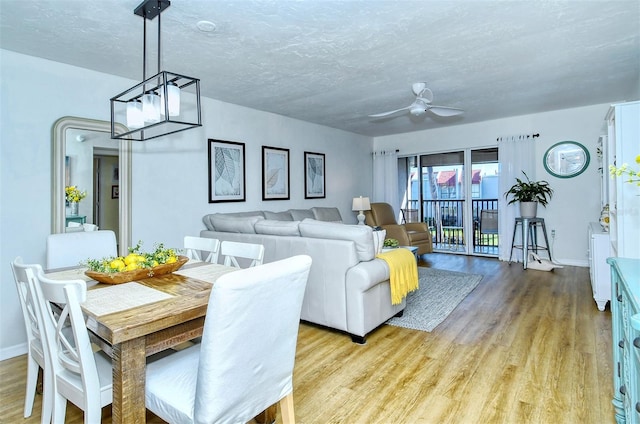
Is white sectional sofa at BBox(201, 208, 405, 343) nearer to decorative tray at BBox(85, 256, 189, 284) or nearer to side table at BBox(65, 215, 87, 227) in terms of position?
decorative tray at BBox(85, 256, 189, 284)

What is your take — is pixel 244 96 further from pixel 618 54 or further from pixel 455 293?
pixel 618 54

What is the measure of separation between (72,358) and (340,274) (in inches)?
69.7

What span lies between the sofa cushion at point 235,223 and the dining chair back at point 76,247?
4.05ft

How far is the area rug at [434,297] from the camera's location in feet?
10.3

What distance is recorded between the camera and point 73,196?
10.1 ft

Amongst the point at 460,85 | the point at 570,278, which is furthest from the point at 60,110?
the point at 570,278

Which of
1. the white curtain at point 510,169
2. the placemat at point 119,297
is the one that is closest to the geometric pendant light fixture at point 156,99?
the placemat at point 119,297

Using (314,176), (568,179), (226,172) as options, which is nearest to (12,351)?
(226,172)

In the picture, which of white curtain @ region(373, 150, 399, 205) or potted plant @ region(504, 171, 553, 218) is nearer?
potted plant @ region(504, 171, 553, 218)

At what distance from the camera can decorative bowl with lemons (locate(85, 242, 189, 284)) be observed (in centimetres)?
180

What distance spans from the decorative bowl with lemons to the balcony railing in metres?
5.56

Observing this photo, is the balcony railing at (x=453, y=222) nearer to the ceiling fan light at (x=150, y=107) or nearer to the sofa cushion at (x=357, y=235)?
the sofa cushion at (x=357, y=235)

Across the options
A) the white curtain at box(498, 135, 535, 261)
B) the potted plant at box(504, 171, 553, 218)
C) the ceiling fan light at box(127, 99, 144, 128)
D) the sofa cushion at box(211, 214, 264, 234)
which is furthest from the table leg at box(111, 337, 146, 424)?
the white curtain at box(498, 135, 535, 261)

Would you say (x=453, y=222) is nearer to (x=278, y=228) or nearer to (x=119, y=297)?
(x=278, y=228)
